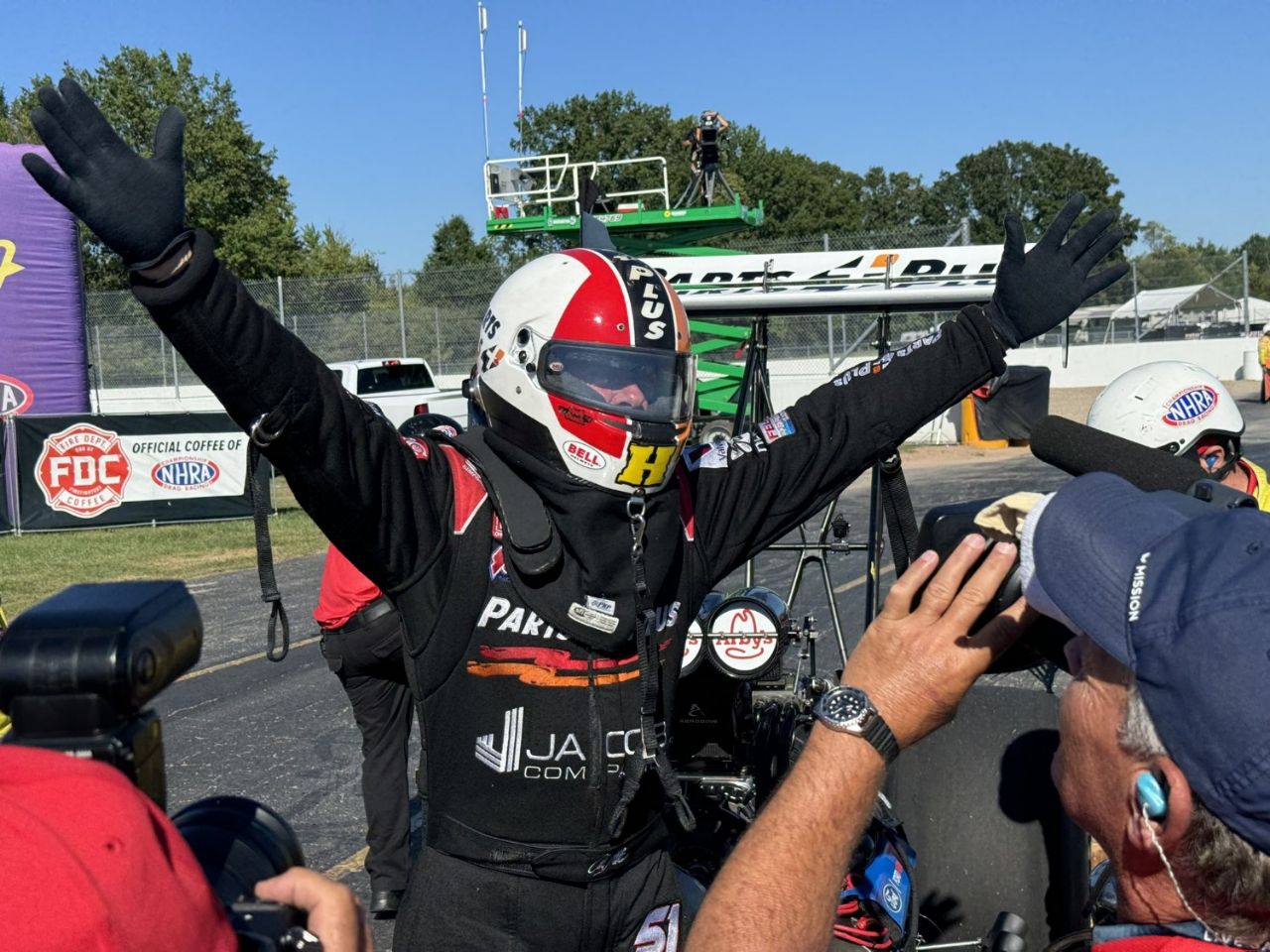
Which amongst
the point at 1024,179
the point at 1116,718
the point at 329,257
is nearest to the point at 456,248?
the point at 329,257

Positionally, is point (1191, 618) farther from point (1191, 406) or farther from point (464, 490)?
point (1191, 406)

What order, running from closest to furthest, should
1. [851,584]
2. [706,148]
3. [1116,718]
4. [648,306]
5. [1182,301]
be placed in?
[1116,718]
[648,306]
[851,584]
[706,148]
[1182,301]

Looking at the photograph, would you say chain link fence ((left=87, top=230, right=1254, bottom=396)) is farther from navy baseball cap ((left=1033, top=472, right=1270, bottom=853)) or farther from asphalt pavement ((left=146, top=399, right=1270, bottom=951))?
navy baseball cap ((left=1033, top=472, right=1270, bottom=853))

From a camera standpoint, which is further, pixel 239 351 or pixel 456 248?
pixel 456 248

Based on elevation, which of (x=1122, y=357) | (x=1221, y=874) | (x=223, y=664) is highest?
(x=1221, y=874)

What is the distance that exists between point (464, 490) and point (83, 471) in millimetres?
14688

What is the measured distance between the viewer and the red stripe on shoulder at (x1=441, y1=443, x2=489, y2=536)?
246cm

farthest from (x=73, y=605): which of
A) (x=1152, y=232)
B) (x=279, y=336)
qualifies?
(x=1152, y=232)

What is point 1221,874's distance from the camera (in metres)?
1.26

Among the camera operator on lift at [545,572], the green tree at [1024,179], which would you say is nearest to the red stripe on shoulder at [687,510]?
the camera operator on lift at [545,572]

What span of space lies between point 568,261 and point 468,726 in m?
1.01

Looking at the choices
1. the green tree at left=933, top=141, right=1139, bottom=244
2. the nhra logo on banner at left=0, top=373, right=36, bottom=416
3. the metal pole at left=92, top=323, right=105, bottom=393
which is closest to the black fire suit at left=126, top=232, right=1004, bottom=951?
the nhra logo on banner at left=0, top=373, right=36, bottom=416

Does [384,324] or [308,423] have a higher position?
[384,324]

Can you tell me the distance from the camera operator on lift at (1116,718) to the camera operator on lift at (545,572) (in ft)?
3.07
